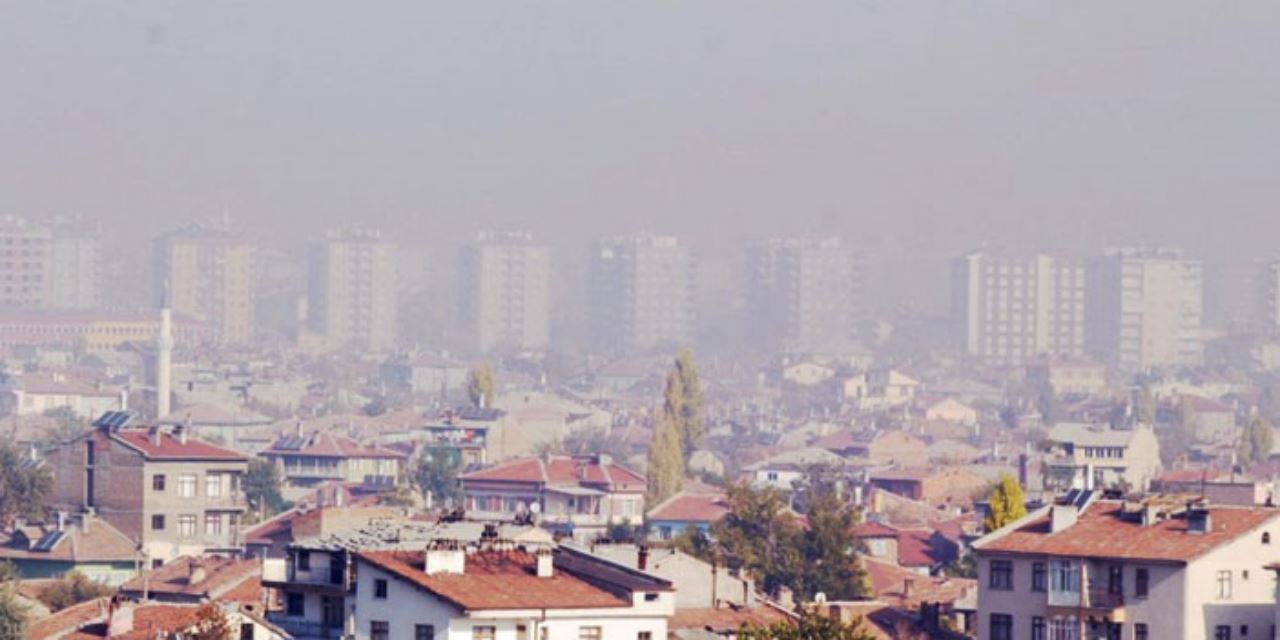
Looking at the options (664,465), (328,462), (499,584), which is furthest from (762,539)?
(328,462)

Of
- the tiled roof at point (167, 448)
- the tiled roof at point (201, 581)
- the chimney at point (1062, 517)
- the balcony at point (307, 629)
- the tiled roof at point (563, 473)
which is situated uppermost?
the chimney at point (1062, 517)

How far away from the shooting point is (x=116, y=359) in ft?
620

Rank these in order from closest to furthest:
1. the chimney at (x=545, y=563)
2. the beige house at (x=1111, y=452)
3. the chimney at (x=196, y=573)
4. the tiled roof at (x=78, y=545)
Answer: the chimney at (x=545, y=563) → the chimney at (x=196, y=573) → the tiled roof at (x=78, y=545) → the beige house at (x=1111, y=452)

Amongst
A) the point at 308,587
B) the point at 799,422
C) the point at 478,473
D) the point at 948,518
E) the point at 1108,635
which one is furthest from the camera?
the point at 799,422

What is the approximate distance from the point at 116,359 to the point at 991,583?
157 meters

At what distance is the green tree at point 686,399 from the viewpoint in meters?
104

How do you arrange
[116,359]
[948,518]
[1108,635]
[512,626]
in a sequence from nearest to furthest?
[512,626] → [1108,635] → [948,518] → [116,359]

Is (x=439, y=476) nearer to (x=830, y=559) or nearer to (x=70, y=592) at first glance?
(x=830, y=559)

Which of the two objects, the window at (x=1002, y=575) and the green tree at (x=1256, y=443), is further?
the green tree at (x=1256, y=443)

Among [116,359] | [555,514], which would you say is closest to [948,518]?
[555,514]

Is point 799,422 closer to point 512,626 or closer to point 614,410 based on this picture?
point 614,410

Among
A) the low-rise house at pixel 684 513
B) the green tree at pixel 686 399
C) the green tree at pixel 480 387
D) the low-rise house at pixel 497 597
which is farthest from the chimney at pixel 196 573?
the green tree at pixel 480 387

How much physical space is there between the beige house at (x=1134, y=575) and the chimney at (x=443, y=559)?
7116 millimetres

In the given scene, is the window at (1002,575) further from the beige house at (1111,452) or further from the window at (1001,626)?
the beige house at (1111,452)
